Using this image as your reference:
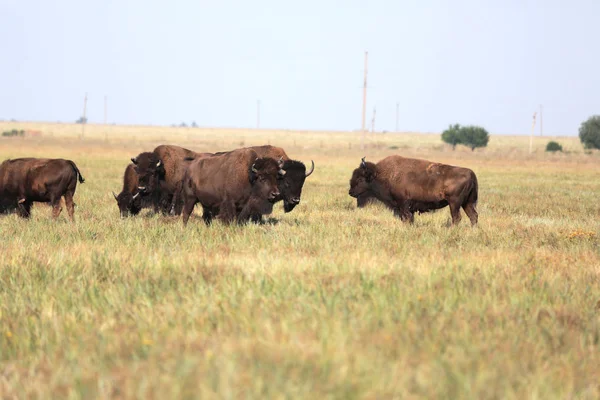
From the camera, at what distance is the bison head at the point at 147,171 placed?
14156mm

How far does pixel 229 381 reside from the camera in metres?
3.75

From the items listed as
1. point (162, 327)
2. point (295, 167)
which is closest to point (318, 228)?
point (295, 167)

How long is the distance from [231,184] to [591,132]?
77.5 meters

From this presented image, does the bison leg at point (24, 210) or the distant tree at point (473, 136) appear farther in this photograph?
the distant tree at point (473, 136)

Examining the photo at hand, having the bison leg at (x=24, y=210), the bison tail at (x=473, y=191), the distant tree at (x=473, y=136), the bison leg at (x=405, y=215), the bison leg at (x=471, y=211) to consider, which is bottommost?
the bison leg at (x=24, y=210)

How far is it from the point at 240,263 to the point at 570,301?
3.19 m

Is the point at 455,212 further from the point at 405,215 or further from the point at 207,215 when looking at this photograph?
the point at 207,215

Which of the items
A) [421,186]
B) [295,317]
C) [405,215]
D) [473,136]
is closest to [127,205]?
[405,215]

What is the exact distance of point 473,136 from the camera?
89.6 meters

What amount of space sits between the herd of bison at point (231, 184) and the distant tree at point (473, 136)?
77104 mm

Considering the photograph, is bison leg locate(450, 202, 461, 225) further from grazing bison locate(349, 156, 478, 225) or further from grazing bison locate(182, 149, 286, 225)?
grazing bison locate(182, 149, 286, 225)

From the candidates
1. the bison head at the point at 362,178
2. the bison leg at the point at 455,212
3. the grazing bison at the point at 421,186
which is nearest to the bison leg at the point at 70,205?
the bison head at the point at 362,178

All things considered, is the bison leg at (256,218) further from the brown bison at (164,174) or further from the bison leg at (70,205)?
the bison leg at (70,205)

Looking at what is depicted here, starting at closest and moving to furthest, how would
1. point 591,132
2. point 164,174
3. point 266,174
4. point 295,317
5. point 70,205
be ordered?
1. point 295,317
2. point 266,174
3. point 70,205
4. point 164,174
5. point 591,132
